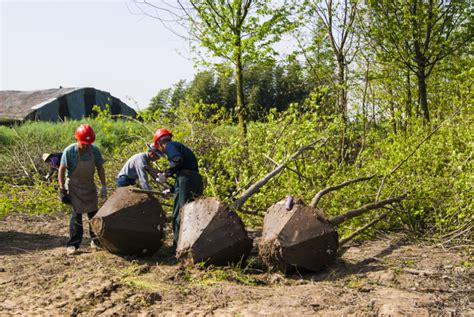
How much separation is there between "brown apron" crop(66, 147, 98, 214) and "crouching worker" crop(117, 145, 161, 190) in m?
0.53

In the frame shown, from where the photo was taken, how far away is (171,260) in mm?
6508

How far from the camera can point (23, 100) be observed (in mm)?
19266

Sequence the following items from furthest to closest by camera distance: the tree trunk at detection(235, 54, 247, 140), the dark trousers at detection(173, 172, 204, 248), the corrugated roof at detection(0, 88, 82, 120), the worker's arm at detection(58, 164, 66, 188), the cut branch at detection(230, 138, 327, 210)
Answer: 1. the corrugated roof at detection(0, 88, 82, 120)
2. the tree trunk at detection(235, 54, 247, 140)
3. the worker's arm at detection(58, 164, 66, 188)
4. the dark trousers at detection(173, 172, 204, 248)
5. the cut branch at detection(230, 138, 327, 210)

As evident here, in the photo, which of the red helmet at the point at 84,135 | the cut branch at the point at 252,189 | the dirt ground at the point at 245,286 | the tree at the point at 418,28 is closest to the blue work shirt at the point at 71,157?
the red helmet at the point at 84,135

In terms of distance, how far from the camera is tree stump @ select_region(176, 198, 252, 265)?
5.69 metres

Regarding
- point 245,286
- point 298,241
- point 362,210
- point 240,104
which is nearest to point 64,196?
point 245,286

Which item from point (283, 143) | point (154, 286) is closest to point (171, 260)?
point (154, 286)

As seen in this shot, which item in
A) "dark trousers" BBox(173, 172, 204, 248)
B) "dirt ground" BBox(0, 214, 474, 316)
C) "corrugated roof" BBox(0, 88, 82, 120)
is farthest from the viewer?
"corrugated roof" BBox(0, 88, 82, 120)

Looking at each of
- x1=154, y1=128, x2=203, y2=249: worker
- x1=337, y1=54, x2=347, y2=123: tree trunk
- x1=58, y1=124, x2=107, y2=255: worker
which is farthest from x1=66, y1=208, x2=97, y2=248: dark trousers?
x1=337, y1=54, x2=347, y2=123: tree trunk

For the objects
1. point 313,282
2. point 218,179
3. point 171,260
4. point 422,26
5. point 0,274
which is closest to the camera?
point 313,282

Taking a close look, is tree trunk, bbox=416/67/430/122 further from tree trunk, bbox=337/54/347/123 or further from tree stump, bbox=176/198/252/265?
tree stump, bbox=176/198/252/265

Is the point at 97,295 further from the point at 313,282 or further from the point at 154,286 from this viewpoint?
the point at 313,282

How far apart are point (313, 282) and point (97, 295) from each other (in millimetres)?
2040

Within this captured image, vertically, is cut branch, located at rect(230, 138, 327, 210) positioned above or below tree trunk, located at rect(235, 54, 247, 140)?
below
